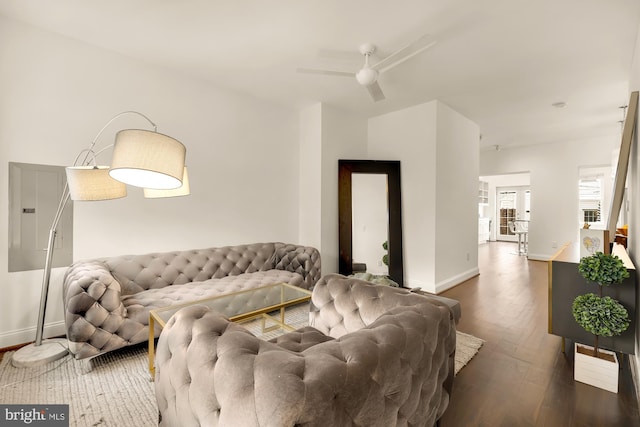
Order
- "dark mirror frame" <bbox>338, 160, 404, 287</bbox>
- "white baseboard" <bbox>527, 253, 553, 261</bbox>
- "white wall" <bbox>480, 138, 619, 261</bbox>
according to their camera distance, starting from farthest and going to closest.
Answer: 1. "white baseboard" <bbox>527, 253, 553, 261</bbox>
2. "white wall" <bbox>480, 138, 619, 261</bbox>
3. "dark mirror frame" <bbox>338, 160, 404, 287</bbox>

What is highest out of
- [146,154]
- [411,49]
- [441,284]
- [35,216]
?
[411,49]

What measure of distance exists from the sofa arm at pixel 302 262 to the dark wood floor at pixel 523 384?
66.9 inches

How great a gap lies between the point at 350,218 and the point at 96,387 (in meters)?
3.35

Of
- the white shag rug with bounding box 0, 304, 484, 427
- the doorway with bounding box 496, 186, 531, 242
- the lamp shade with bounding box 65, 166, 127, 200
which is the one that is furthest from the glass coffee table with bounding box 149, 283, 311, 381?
the doorway with bounding box 496, 186, 531, 242

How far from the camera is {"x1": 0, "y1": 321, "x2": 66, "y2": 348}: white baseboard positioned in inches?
92.9

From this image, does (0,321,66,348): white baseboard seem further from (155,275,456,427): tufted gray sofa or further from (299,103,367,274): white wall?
(299,103,367,274): white wall

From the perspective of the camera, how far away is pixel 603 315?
191 cm

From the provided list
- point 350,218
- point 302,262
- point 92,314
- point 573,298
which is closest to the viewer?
point 92,314

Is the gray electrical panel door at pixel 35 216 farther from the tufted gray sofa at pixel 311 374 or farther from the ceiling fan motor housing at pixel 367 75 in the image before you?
the ceiling fan motor housing at pixel 367 75

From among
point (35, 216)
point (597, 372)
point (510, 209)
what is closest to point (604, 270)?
point (597, 372)

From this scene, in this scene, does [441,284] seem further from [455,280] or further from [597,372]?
[597,372]

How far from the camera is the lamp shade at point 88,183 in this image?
6.63 ft

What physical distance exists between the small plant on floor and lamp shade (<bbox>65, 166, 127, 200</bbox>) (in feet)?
11.5

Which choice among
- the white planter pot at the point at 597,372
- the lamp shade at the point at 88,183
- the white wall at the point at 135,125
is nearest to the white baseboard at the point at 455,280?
the white planter pot at the point at 597,372
